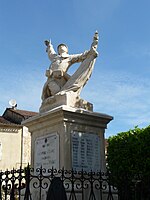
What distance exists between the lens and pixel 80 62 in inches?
362

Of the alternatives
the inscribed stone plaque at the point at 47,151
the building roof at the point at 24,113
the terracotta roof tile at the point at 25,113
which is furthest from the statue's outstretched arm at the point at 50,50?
the terracotta roof tile at the point at 25,113

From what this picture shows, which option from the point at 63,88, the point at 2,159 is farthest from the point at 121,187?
the point at 2,159

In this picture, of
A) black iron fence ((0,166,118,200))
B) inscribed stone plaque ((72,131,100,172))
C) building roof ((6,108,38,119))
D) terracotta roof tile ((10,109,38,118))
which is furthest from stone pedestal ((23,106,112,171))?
terracotta roof tile ((10,109,38,118))

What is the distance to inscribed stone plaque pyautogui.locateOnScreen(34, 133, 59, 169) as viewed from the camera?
26.2ft

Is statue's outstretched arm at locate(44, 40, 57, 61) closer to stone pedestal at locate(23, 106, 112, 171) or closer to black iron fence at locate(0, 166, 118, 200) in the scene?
stone pedestal at locate(23, 106, 112, 171)

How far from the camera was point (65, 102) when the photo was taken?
8.38 metres

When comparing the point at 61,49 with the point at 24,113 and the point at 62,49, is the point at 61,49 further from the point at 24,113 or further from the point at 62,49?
the point at 24,113

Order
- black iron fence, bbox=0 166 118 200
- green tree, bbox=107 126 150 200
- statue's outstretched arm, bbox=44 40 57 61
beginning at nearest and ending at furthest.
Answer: black iron fence, bbox=0 166 118 200
statue's outstretched arm, bbox=44 40 57 61
green tree, bbox=107 126 150 200

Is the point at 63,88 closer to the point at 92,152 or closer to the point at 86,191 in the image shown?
the point at 92,152

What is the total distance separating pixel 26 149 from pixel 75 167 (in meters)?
23.3

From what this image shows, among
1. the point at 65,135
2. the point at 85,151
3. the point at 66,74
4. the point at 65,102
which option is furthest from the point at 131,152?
the point at 65,135

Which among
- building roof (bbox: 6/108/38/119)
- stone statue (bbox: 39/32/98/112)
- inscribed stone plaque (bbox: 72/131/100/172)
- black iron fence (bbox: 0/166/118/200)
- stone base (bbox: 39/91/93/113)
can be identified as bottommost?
black iron fence (bbox: 0/166/118/200)

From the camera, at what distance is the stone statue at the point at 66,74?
8.78m

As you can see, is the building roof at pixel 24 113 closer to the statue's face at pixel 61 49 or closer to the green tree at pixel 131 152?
the green tree at pixel 131 152
